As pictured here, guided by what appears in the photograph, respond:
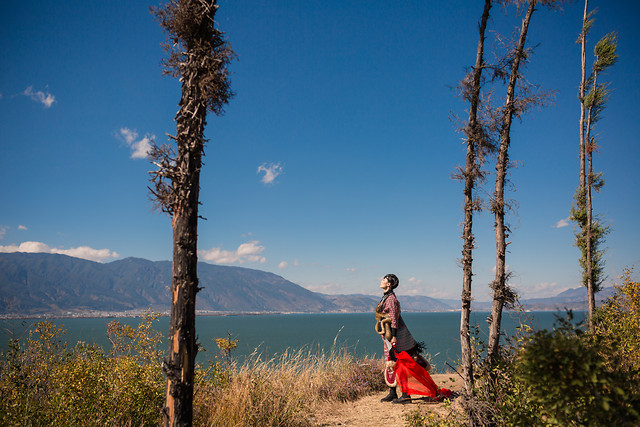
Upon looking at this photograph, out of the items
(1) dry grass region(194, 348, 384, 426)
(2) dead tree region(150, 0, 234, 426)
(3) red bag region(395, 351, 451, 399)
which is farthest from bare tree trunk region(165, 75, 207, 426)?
(3) red bag region(395, 351, 451, 399)

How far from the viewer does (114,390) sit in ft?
14.3

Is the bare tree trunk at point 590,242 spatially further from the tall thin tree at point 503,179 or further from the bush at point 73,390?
the bush at point 73,390

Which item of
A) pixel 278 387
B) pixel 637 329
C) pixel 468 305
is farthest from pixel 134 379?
pixel 637 329

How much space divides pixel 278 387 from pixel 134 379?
2.63m

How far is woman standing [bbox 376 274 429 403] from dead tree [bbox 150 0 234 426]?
14.1ft

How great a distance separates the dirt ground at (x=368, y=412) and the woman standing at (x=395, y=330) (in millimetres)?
256

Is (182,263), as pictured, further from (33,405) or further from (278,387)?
(278,387)

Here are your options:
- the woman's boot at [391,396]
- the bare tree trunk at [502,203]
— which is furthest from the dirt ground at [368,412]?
the bare tree trunk at [502,203]

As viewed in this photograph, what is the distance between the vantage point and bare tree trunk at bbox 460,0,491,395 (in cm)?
595

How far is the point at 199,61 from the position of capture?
4.07 metres

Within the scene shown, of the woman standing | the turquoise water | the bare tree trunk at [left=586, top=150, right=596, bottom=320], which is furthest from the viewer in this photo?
the bare tree trunk at [left=586, top=150, right=596, bottom=320]

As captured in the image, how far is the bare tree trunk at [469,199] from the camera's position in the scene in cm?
595

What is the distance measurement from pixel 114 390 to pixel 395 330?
4.82m

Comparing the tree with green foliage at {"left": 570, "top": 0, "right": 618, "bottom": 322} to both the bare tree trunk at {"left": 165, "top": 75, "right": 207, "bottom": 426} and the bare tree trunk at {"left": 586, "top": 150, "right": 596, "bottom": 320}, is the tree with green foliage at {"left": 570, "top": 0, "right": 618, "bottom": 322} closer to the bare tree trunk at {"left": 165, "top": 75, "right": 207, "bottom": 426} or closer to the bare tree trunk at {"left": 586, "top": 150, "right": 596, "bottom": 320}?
the bare tree trunk at {"left": 586, "top": 150, "right": 596, "bottom": 320}
